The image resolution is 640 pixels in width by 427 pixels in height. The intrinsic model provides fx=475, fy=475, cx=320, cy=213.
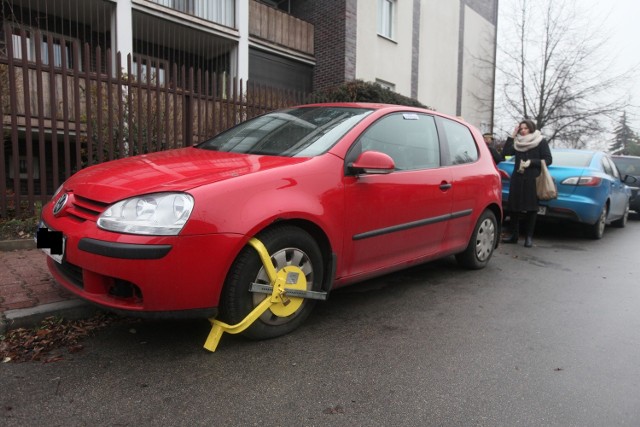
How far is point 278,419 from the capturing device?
211 cm

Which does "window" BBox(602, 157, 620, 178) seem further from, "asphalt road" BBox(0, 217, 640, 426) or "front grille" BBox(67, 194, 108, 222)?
"front grille" BBox(67, 194, 108, 222)

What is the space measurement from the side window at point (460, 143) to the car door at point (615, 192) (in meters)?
3.97

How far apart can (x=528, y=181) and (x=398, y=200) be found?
3.53 meters

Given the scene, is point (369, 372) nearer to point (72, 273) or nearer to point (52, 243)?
point (72, 273)

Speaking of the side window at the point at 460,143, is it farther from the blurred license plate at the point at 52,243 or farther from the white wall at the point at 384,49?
the white wall at the point at 384,49

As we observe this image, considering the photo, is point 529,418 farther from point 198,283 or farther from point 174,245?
point 174,245

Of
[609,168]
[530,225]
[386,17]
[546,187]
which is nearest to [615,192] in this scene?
[609,168]

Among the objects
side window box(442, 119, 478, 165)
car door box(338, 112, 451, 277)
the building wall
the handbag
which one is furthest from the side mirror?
the building wall

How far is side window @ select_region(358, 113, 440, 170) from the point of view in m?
3.52

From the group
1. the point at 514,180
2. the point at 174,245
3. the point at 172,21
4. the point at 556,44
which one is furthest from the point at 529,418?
the point at 556,44

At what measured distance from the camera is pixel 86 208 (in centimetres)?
265

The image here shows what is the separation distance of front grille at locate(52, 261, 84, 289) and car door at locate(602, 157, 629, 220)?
25.0ft

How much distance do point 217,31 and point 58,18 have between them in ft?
11.5

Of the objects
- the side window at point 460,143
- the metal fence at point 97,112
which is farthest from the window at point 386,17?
the side window at point 460,143
